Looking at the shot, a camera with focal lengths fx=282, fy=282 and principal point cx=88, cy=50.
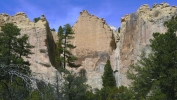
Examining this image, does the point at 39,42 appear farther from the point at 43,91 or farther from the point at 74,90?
the point at 43,91

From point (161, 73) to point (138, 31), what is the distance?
65.1ft

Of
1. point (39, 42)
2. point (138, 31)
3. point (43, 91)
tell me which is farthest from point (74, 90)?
point (43, 91)

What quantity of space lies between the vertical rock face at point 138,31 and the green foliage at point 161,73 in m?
14.0

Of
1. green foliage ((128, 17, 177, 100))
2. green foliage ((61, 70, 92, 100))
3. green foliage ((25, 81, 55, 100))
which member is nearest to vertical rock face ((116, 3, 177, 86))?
green foliage ((61, 70, 92, 100))

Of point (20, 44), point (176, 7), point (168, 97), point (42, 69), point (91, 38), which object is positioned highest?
point (176, 7)

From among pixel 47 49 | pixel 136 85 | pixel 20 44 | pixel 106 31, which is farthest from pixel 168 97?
pixel 106 31

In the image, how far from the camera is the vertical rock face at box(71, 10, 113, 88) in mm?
41219

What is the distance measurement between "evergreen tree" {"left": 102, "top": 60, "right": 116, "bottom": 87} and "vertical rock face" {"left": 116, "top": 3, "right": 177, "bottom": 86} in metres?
1.33

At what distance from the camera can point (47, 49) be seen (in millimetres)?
37781

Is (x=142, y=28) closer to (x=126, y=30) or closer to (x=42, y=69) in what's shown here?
(x=126, y=30)

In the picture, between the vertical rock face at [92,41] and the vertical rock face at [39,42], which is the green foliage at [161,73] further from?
the vertical rock face at [92,41]

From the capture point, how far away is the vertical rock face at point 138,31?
35688 millimetres

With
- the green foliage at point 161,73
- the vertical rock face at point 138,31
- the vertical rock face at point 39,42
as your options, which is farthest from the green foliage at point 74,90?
the vertical rock face at point 138,31

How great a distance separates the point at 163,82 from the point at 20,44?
14.6 meters
